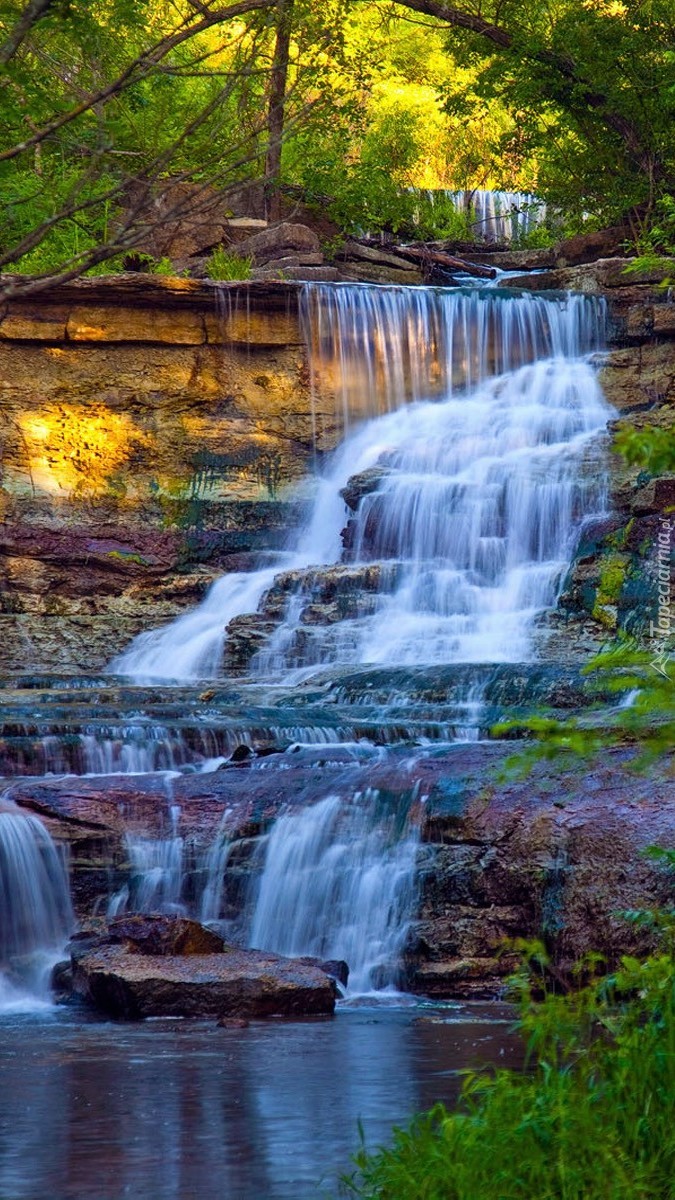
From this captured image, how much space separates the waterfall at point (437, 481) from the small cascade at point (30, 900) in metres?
6.39

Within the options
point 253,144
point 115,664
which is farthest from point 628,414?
point 253,144

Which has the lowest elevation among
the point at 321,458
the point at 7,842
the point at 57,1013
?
the point at 57,1013

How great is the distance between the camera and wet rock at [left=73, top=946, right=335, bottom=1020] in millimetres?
8609

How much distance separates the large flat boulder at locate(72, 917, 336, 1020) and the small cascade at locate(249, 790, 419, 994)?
2.44 feet

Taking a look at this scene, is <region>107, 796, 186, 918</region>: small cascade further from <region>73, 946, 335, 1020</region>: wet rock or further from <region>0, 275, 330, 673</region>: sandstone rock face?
<region>0, 275, 330, 673</region>: sandstone rock face

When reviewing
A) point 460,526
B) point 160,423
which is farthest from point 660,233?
point 160,423

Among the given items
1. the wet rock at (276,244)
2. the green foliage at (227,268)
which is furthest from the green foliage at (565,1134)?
the wet rock at (276,244)

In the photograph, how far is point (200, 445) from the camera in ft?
70.4

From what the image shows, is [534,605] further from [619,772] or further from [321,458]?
[619,772]

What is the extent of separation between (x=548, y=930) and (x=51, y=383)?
1396 centimetres

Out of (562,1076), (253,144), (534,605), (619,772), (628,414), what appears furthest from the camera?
(628,414)

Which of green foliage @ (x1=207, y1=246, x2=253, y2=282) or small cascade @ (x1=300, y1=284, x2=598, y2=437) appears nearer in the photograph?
small cascade @ (x1=300, y1=284, x2=598, y2=437)

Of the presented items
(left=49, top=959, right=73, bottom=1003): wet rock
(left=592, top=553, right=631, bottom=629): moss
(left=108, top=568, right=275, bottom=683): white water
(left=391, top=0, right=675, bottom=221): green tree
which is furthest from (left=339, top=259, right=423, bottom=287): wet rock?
(left=49, top=959, right=73, bottom=1003): wet rock

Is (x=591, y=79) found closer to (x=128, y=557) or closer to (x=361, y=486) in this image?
(x=361, y=486)
